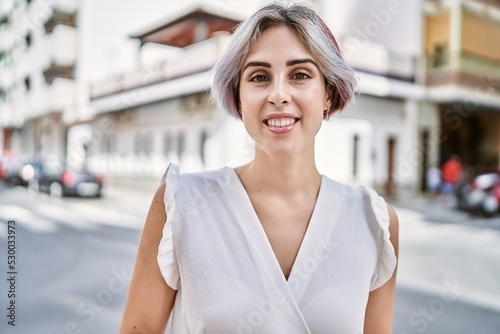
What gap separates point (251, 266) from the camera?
0.85m

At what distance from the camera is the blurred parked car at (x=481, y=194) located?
7.22 metres

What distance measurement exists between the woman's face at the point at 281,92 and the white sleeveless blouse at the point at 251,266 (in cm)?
13

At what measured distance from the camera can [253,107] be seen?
0.86m

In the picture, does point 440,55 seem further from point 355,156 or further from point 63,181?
point 63,181

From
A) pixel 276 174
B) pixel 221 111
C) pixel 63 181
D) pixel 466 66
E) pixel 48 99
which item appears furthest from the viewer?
pixel 466 66

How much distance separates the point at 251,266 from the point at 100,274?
2.37m

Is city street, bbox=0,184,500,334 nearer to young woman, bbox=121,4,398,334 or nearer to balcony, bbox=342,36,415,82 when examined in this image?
young woman, bbox=121,4,398,334

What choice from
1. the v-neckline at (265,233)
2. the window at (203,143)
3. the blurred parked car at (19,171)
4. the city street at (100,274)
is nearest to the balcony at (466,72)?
the window at (203,143)

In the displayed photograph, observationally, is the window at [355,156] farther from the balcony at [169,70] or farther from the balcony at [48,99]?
the balcony at [48,99]

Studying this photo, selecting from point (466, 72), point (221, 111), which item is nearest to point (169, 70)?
point (221, 111)

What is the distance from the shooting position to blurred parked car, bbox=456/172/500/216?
23.7 ft

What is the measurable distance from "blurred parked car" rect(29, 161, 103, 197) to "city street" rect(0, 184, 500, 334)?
7 centimetres

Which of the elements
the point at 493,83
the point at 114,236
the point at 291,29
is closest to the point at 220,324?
the point at 291,29

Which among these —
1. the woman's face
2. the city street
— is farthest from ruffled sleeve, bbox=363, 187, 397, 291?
the city street
